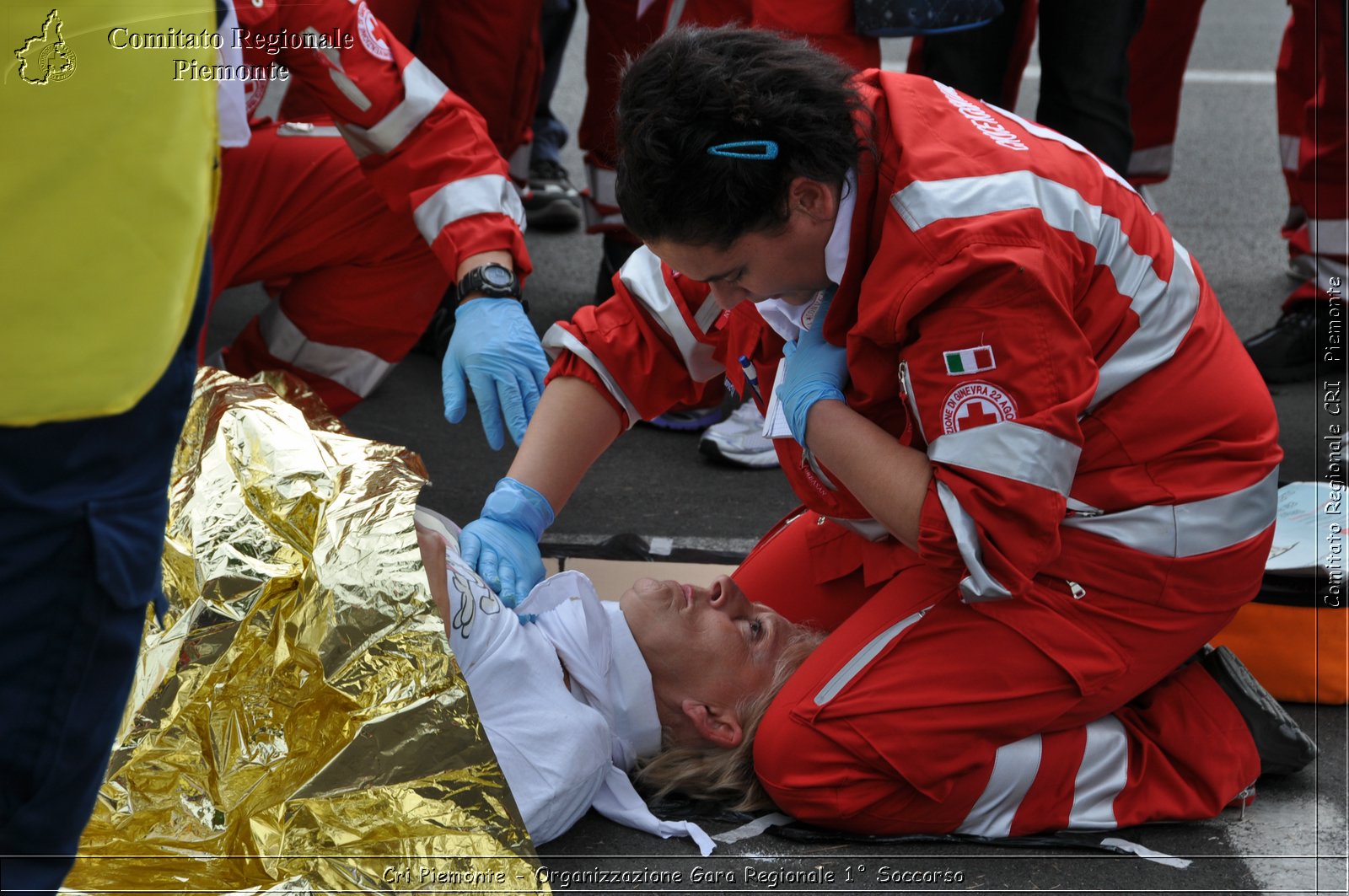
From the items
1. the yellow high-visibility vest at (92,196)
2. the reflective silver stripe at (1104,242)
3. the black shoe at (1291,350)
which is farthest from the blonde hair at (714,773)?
the black shoe at (1291,350)

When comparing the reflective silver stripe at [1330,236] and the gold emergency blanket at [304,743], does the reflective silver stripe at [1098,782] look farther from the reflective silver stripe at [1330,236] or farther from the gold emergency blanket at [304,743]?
the reflective silver stripe at [1330,236]

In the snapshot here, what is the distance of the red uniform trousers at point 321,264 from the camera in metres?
2.83

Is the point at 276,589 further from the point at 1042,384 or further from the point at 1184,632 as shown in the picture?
the point at 1184,632

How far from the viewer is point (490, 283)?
241 centimetres

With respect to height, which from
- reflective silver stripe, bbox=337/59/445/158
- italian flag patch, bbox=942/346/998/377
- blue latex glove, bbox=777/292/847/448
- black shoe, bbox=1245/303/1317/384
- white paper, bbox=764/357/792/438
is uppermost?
reflective silver stripe, bbox=337/59/445/158

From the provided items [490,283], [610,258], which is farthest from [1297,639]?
[610,258]

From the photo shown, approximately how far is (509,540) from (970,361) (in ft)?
2.75

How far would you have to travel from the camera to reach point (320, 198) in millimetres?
2883

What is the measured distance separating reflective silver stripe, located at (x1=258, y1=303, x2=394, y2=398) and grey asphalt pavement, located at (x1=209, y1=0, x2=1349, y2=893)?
0.31 metres

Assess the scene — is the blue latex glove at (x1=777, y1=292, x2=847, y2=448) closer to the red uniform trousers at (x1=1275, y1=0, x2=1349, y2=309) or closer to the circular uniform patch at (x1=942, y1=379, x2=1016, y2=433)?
the circular uniform patch at (x1=942, y1=379, x2=1016, y2=433)

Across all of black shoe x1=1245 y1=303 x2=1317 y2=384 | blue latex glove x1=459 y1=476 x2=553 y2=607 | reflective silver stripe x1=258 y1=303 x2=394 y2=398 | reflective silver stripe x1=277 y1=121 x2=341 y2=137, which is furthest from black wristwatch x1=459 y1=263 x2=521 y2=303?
black shoe x1=1245 y1=303 x2=1317 y2=384

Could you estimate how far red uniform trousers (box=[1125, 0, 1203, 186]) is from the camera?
4316 mm

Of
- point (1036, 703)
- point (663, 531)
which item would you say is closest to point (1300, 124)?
point (663, 531)

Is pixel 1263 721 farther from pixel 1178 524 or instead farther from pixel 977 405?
pixel 977 405
